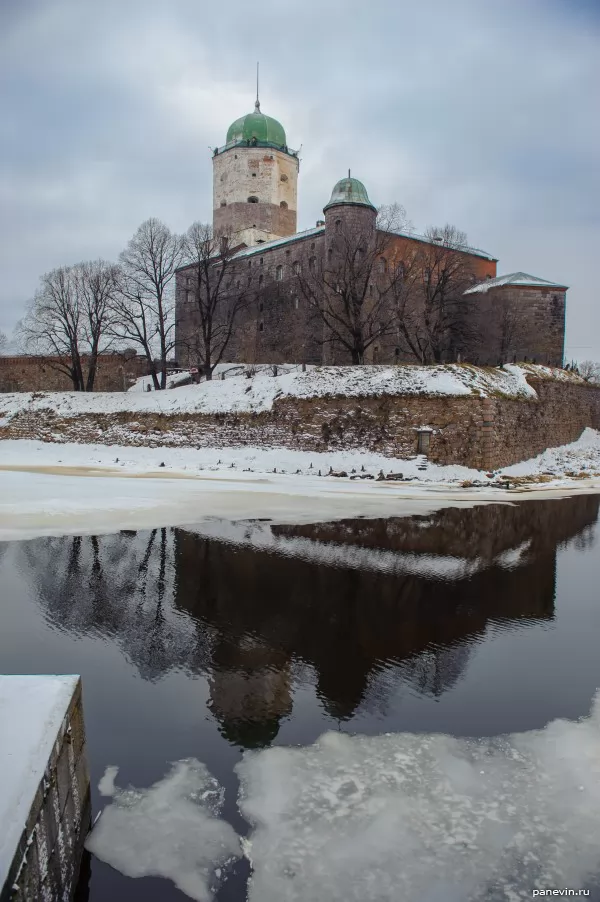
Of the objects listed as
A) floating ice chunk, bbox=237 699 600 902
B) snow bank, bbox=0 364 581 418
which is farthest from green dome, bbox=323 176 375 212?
floating ice chunk, bbox=237 699 600 902

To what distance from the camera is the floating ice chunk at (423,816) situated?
11.6 ft

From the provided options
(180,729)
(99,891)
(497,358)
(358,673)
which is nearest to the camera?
(99,891)

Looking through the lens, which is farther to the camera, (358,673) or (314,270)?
(314,270)

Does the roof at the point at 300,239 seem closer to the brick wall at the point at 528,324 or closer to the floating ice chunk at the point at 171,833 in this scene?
the brick wall at the point at 528,324

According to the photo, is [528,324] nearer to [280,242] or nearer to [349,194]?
[349,194]

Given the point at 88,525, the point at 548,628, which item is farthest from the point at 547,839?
the point at 88,525

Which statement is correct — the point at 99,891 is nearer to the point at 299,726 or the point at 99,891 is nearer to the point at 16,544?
the point at 299,726

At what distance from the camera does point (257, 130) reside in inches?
2163

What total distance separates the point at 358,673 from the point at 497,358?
34.9 meters

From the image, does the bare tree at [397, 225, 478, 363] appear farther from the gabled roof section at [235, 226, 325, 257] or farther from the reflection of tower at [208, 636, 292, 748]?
the reflection of tower at [208, 636, 292, 748]

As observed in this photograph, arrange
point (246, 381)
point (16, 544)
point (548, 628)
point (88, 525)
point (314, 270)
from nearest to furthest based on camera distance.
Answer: point (548, 628), point (16, 544), point (88, 525), point (246, 381), point (314, 270)

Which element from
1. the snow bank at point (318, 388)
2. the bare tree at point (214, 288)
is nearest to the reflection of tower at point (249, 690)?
the snow bank at point (318, 388)

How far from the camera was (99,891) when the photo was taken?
3.51 m

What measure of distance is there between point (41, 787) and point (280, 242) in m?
47.6
